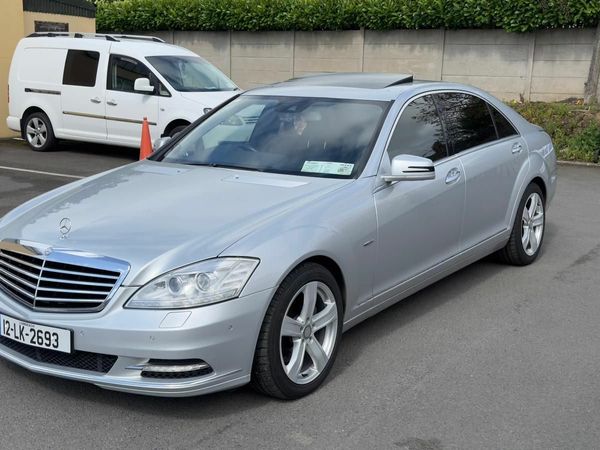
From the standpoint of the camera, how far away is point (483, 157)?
5723 mm

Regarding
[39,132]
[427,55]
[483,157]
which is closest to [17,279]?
[483,157]

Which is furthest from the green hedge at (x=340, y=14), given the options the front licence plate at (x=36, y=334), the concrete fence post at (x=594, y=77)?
the front licence plate at (x=36, y=334)

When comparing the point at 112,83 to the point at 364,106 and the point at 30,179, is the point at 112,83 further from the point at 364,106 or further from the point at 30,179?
the point at 364,106

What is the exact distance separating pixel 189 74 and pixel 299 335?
900 centimetres

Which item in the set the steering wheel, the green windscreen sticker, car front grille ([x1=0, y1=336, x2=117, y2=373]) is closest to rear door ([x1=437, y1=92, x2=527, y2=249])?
the green windscreen sticker

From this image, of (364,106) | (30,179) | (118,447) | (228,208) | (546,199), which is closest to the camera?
(118,447)

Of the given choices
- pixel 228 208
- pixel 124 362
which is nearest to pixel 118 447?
pixel 124 362

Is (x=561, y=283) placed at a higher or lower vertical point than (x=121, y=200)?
lower

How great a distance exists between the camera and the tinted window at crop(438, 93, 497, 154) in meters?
5.54

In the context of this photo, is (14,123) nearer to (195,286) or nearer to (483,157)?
(483,157)

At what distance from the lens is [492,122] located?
6.13 meters

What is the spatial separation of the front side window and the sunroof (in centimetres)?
31

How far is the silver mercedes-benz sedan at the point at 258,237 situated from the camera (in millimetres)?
3564

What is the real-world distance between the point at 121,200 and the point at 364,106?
1702 millimetres
